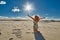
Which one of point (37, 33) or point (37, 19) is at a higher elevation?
point (37, 19)

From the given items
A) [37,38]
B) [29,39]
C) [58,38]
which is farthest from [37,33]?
[58,38]

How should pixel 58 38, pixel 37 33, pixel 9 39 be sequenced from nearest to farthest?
pixel 37 33
pixel 9 39
pixel 58 38

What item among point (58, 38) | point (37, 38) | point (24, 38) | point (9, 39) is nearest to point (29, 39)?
point (24, 38)

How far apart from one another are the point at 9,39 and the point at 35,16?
384 centimetres

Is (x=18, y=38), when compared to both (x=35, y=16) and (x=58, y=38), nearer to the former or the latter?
(x=58, y=38)

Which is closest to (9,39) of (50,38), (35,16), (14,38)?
(14,38)

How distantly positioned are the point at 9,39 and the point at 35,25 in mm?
3586

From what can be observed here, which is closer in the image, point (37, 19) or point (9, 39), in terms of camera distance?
point (37, 19)

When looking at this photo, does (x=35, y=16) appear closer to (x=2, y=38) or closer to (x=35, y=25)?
(x=35, y=25)

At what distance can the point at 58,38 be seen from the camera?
14.0 m

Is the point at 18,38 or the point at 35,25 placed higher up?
the point at 35,25

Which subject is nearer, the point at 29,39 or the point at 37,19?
the point at 37,19

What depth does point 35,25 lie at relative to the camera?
10172 millimetres

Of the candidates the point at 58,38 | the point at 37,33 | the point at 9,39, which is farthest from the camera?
the point at 58,38
